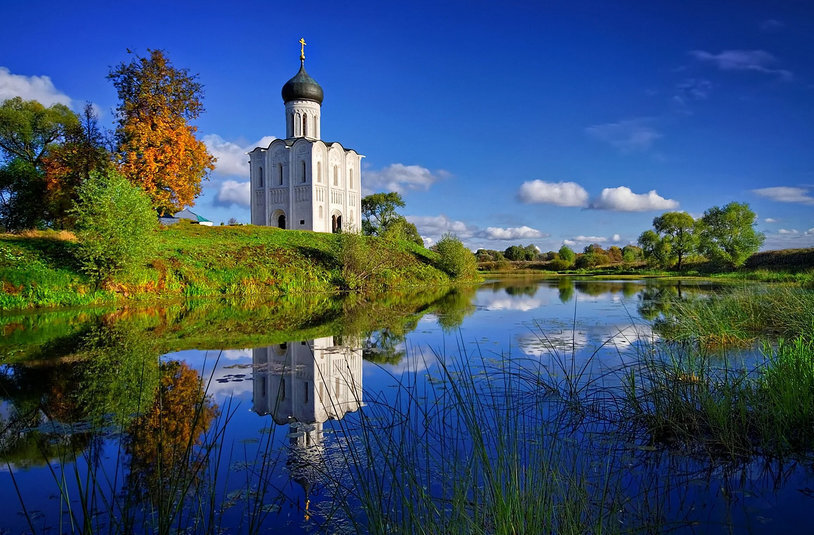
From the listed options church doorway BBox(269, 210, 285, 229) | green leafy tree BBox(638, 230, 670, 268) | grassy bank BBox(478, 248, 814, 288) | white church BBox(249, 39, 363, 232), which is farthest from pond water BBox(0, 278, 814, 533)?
green leafy tree BBox(638, 230, 670, 268)

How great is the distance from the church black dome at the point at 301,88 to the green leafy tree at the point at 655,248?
3741 cm

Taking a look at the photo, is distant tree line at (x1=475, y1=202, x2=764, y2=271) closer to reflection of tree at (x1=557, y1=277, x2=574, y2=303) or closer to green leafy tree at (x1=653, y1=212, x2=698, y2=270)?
green leafy tree at (x1=653, y1=212, x2=698, y2=270)

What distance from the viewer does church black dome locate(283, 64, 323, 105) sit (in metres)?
40.8

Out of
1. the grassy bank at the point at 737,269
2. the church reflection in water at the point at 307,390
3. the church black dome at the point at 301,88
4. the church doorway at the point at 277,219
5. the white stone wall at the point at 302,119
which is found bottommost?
the church reflection in water at the point at 307,390

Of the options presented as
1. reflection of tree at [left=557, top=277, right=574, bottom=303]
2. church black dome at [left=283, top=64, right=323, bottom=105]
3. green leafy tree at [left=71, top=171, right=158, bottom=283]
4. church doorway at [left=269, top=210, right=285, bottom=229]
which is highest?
church black dome at [left=283, top=64, right=323, bottom=105]

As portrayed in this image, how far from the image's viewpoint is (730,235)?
139 feet

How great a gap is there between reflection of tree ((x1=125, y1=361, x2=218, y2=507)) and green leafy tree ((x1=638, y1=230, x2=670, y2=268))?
52.2 metres

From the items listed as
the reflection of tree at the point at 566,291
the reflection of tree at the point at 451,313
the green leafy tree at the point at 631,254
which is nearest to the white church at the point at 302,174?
the reflection of tree at the point at 566,291

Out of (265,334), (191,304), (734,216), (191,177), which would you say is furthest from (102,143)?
(734,216)

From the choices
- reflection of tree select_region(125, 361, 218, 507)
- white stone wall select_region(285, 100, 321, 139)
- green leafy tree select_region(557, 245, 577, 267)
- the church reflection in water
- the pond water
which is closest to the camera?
the pond water

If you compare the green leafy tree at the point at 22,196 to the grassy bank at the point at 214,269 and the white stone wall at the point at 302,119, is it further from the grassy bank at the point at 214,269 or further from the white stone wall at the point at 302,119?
the white stone wall at the point at 302,119

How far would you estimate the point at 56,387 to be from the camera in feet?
20.2

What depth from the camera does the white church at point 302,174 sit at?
134 ft

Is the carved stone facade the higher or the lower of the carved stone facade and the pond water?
the higher
